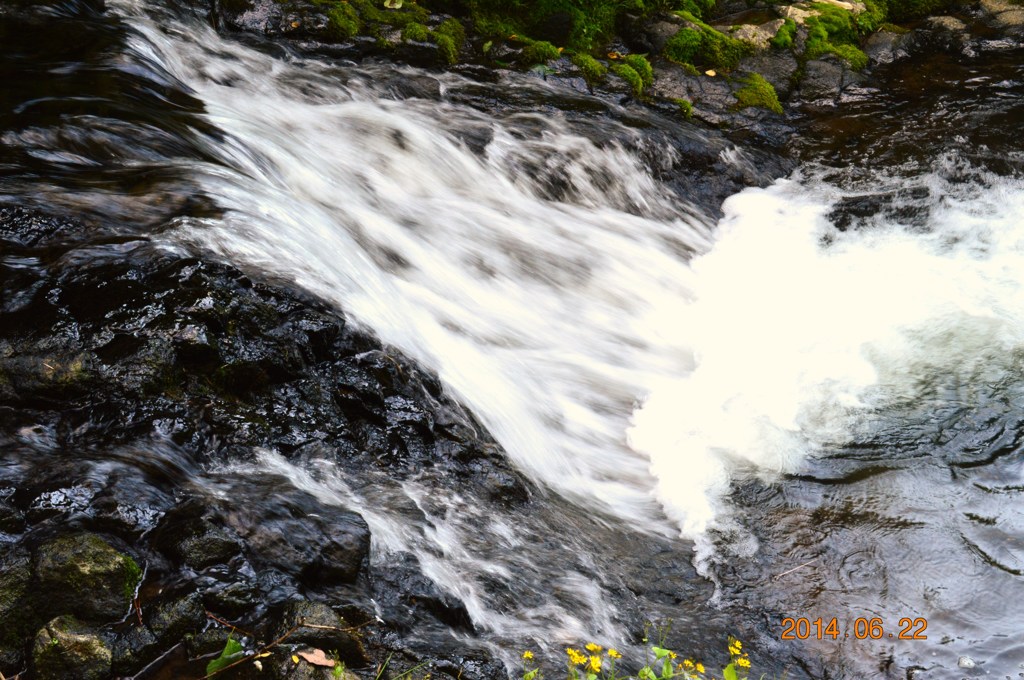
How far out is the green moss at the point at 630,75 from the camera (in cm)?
898

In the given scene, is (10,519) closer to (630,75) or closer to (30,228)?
(30,228)

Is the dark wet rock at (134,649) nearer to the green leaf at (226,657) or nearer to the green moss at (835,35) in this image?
the green leaf at (226,657)

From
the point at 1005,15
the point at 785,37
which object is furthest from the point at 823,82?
the point at 1005,15

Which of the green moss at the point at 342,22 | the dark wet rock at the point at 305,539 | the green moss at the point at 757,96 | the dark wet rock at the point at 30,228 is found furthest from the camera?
the green moss at the point at 757,96

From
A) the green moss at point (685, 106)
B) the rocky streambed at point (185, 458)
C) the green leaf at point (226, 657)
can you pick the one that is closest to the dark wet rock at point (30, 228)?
the rocky streambed at point (185, 458)

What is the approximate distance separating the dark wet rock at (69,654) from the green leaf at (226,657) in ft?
1.03

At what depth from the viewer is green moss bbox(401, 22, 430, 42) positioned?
8.64 meters

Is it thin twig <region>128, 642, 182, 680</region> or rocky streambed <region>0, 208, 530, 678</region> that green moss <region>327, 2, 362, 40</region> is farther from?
thin twig <region>128, 642, 182, 680</region>

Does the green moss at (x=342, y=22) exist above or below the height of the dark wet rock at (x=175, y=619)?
above

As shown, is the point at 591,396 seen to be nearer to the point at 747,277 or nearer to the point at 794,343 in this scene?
the point at 794,343

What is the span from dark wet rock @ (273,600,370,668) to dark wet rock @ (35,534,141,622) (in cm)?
54

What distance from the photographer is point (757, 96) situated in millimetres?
9289

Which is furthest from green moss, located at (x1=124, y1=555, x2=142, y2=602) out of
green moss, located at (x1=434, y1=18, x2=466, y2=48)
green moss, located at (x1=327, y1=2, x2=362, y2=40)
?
green moss, located at (x1=434, y1=18, x2=466, y2=48)

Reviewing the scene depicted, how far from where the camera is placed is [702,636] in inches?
152
